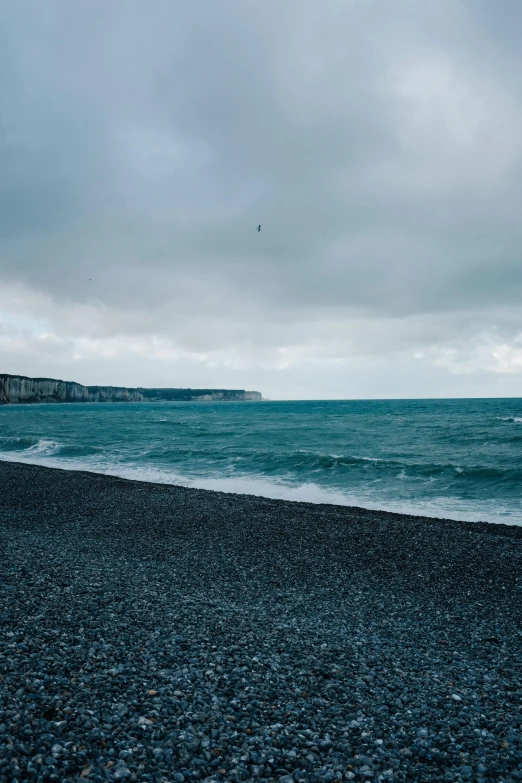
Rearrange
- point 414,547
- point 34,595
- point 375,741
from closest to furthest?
point 375,741
point 34,595
point 414,547

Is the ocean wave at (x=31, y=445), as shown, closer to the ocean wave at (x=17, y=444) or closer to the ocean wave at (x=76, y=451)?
the ocean wave at (x=17, y=444)

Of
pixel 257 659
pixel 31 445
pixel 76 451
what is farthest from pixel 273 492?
pixel 31 445

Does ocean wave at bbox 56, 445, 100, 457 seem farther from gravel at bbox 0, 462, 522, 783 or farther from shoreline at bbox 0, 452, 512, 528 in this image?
gravel at bbox 0, 462, 522, 783

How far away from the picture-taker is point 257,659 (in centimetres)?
619

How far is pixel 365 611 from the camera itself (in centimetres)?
816

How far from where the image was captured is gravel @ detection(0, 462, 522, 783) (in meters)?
4.38

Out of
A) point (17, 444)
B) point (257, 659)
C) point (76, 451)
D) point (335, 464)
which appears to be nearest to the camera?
point (257, 659)

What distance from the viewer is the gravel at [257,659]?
14.4 feet

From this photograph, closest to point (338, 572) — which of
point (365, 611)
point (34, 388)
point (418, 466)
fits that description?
point (365, 611)

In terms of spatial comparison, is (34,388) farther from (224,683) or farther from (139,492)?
(224,683)

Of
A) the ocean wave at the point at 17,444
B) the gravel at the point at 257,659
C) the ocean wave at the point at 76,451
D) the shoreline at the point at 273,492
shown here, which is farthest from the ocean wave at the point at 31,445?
the gravel at the point at 257,659

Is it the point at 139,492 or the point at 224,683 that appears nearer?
the point at 224,683

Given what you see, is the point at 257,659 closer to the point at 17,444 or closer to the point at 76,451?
the point at 76,451

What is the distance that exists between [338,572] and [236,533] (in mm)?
4081
